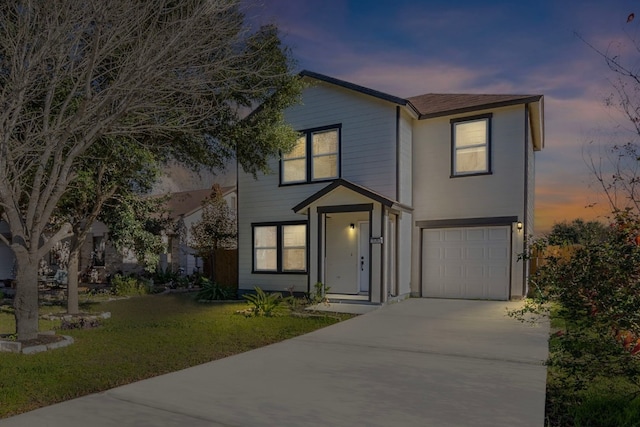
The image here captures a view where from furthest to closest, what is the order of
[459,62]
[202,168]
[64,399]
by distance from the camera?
[459,62]
[202,168]
[64,399]

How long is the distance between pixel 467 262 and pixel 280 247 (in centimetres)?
572

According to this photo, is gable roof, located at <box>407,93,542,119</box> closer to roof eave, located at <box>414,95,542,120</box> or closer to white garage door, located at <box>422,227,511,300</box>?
roof eave, located at <box>414,95,542,120</box>

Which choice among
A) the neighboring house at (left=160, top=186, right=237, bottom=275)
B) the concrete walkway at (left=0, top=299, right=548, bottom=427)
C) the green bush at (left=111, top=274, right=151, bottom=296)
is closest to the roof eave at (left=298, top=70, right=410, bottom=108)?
the concrete walkway at (left=0, top=299, right=548, bottom=427)

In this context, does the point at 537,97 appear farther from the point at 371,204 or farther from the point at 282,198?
the point at 282,198

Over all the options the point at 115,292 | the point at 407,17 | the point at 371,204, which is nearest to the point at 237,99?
the point at 371,204

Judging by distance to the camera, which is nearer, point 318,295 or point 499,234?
point 318,295

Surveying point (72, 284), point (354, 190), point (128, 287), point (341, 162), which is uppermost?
point (341, 162)

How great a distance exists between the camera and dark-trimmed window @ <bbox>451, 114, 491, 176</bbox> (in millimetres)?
12383

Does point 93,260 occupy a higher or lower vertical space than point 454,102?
lower

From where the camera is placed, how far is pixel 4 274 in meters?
21.9

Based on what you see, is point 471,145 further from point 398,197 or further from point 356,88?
point 356,88

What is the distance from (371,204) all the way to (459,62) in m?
5.05

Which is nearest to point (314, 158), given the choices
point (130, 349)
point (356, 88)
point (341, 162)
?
point (341, 162)

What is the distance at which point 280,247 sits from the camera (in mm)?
14008
